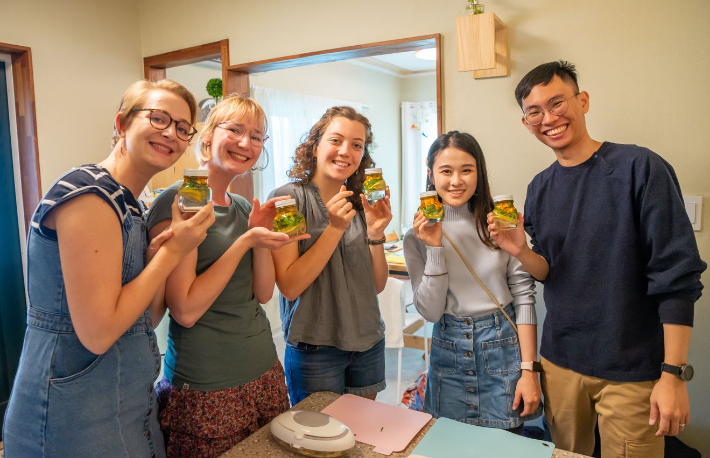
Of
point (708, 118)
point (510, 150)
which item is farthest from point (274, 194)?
point (708, 118)

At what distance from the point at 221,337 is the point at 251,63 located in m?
2.03

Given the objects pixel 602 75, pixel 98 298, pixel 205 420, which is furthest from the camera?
pixel 602 75

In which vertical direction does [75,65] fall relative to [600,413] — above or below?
above

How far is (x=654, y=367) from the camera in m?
1.37

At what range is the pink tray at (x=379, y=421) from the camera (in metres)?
1.07

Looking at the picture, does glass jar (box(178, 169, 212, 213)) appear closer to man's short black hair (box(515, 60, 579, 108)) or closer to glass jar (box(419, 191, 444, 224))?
glass jar (box(419, 191, 444, 224))

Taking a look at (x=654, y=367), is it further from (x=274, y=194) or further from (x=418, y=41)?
(x=418, y=41)

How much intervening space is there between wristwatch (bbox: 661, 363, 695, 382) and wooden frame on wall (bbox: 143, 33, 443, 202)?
1408 mm

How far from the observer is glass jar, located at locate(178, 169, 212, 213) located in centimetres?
108

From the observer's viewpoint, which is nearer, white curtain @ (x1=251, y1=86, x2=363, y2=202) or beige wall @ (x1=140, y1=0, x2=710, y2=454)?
beige wall @ (x1=140, y1=0, x2=710, y2=454)

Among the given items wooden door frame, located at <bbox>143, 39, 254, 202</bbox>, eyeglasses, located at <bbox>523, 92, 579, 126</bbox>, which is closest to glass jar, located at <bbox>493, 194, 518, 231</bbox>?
eyeglasses, located at <bbox>523, 92, 579, 126</bbox>

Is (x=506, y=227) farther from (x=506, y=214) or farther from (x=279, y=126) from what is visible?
(x=279, y=126)

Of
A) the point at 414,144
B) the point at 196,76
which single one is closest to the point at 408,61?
the point at 414,144

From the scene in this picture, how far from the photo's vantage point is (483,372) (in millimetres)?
1503
